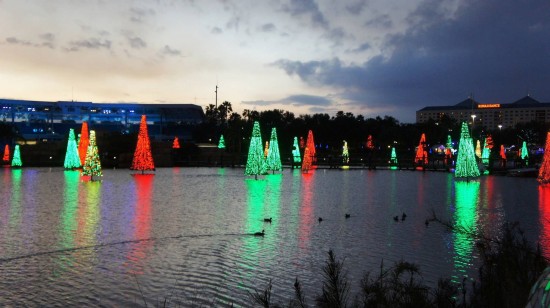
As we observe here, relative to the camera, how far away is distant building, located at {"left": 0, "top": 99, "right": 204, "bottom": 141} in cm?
Answer: 11398

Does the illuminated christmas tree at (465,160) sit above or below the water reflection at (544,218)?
above

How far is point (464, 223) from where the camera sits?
58.7 feet

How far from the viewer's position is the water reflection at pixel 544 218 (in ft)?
43.6

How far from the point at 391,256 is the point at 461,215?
8.25m

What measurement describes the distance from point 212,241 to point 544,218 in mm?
10008

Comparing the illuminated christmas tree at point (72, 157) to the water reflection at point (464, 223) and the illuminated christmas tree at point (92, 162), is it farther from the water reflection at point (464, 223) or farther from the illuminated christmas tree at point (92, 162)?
the water reflection at point (464, 223)

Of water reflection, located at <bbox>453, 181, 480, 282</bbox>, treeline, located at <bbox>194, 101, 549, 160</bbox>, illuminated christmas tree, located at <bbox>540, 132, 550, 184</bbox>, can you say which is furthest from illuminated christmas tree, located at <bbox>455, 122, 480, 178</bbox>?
treeline, located at <bbox>194, 101, 549, 160</bbox>

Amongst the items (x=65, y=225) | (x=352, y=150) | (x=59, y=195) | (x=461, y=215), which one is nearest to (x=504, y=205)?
(x=461, y=215)

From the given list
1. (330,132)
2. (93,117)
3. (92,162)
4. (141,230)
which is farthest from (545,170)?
(93,117)

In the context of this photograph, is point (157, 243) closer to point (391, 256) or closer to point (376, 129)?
point (391, 256)

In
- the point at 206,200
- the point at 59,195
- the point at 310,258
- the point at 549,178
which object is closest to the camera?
the point at 310,258

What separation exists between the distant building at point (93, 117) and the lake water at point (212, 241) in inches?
3653

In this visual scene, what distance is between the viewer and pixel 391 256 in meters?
12.6

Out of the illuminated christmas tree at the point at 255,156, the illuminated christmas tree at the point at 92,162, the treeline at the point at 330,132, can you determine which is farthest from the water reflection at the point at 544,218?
the treeline at the point at 330,132
